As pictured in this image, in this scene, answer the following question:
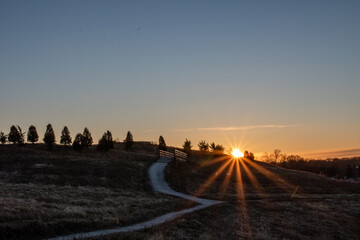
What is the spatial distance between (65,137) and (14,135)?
12.2m

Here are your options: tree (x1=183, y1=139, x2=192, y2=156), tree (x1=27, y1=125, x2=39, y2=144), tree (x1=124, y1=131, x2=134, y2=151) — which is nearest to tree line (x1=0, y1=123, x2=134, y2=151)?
tree (x1=27, y1=125, x2=39, y2=144)

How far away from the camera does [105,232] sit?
49.2 ft

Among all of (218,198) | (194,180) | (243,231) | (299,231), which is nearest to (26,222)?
(243,231)

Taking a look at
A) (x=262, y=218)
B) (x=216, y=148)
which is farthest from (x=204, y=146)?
(x=262, y=218)

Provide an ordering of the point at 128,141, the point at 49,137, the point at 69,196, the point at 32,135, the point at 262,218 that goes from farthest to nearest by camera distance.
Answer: the point at 128,141 < the point at 32,135 < the point at 49,137 < the point at 69,196 < the point at 262,218

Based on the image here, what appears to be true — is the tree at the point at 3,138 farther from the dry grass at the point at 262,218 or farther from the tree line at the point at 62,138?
the dry grass at the point at 262,218

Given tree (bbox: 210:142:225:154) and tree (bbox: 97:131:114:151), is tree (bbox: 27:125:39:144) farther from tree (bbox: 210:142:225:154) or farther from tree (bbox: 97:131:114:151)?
tree (bbox: 210:142:225:154)

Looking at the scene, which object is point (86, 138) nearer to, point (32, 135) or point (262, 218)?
point (32, 135)

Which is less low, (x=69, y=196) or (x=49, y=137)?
(x=49, y=137)

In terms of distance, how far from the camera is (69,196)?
27.2 metres

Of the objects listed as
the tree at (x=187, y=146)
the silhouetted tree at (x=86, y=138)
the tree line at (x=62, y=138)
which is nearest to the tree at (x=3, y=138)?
the tree line at (x=62, y=138)

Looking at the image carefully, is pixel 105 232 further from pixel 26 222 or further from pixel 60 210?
pixel 60 210

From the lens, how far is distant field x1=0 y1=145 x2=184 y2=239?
51.5ft

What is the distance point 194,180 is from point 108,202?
74.0 feet
